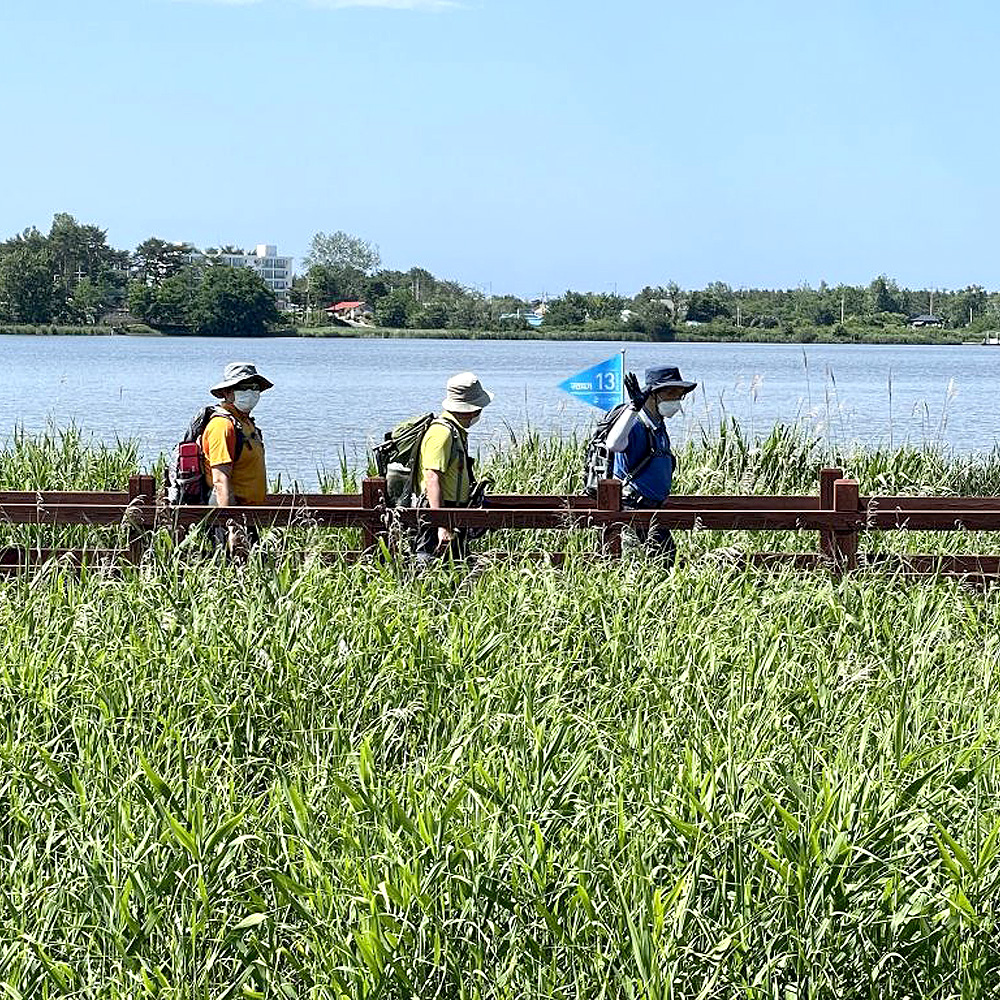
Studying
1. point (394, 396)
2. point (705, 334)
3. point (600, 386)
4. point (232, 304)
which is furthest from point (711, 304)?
point (600, 386)

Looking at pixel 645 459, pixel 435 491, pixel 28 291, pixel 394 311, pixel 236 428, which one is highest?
pixel 28 291

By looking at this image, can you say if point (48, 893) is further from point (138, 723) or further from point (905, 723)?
point (905, 723)

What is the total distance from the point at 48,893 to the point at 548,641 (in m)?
2.65

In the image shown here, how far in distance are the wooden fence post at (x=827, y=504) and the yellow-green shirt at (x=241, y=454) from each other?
2945mm

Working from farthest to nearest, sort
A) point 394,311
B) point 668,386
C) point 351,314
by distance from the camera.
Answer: point 351,314, point 394,311, point 668,386

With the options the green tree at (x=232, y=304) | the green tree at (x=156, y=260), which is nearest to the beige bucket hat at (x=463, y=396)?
the green tree at (x=232, y=304)

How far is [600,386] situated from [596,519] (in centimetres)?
357

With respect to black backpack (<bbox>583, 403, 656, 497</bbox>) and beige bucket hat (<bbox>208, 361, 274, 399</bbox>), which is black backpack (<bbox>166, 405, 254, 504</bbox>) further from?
black backpack (<bbox>583, 403, 656, 497</bbox>)

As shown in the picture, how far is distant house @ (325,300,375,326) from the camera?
382 ft

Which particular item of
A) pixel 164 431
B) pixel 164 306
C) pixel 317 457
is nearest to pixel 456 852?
pixel 317 457

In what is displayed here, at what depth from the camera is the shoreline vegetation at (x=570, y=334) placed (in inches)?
4230

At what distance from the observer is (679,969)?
446 centimetres

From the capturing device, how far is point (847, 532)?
861 cm

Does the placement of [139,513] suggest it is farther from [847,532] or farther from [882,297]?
[882,297]
